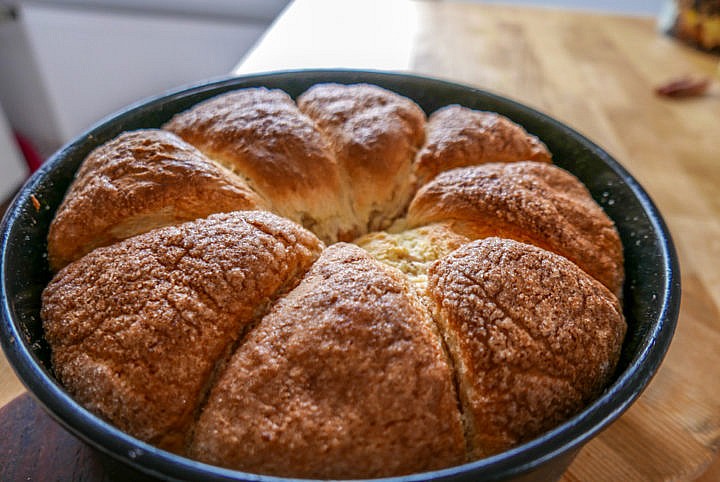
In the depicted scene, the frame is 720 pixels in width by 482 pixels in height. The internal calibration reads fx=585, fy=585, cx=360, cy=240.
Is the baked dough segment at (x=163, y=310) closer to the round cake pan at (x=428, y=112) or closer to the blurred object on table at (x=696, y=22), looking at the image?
the round cake pan at (x=428, y=112)

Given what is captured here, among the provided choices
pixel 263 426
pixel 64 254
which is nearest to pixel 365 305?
pixel 263 426

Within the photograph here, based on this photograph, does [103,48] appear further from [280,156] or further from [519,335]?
[519,335]

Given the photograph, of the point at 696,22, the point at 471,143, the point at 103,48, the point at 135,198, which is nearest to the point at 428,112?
the point at 471,143

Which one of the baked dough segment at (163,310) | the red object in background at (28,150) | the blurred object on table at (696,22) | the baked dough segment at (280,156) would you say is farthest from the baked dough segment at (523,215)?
the red object in background at (28,150)

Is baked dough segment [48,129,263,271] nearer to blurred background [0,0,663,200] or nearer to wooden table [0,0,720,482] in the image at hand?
wooden table [0,0,720,482]

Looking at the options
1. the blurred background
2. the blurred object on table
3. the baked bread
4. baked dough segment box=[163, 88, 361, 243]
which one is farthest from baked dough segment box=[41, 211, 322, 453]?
the blurred object on table

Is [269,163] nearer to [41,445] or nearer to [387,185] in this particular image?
[387,185]
